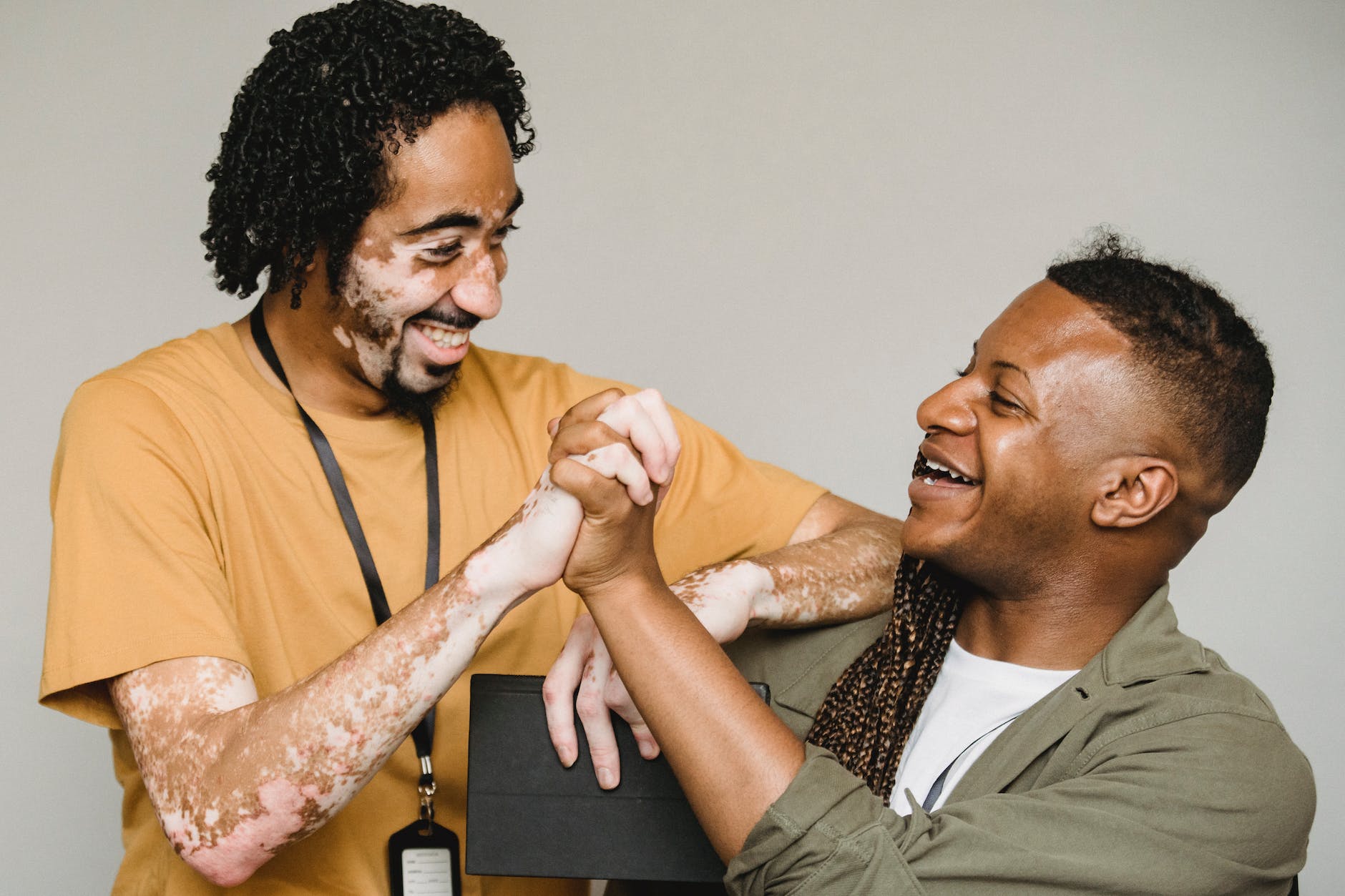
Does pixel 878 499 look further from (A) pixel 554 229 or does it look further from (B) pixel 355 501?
(B) pixel 355 501

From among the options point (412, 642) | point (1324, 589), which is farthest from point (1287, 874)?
point (1324, 589)

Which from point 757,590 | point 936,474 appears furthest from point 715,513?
point 936,474

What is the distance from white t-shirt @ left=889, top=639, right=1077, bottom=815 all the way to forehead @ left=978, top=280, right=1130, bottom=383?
0.43m

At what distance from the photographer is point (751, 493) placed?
7.86ft

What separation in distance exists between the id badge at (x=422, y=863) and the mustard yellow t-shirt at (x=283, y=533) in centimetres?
3

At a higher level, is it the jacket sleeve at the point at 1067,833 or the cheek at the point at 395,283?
the cheek at the point at 395,283

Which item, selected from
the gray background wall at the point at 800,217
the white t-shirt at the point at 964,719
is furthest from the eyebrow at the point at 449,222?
the gray background wall at the point at 800,217

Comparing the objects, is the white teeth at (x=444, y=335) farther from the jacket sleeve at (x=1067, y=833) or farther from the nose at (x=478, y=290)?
the jacket sleeve at (x=1067, y=833)

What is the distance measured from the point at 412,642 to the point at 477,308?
62cm

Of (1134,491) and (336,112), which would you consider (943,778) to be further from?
(336,112)

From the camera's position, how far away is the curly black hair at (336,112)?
6.57 ft

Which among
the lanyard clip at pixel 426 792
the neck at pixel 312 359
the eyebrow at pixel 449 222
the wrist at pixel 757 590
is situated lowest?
the lanyard clip at pixel 426 792

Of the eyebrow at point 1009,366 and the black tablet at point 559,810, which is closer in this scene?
the black tablet at point 559,810

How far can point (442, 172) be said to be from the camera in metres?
2.00
